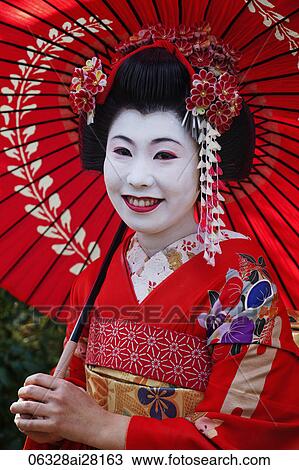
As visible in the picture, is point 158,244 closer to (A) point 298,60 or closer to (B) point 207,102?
(B) point 207,102

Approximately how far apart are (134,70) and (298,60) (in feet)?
1.51

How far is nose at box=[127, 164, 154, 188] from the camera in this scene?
2.12m

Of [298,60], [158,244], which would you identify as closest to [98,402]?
[158,244]

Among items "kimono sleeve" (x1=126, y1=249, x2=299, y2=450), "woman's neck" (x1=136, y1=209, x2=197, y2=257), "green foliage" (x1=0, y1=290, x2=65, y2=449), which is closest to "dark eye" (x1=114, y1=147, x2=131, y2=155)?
"woman's neck" (x1=136, y1=209, x2=197, y2=257)

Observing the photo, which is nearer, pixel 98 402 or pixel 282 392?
pixel 282 392

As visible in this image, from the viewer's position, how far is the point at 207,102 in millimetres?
2105

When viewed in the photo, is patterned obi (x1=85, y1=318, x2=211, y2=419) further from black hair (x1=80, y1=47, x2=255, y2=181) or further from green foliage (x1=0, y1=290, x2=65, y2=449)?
green foliage (x1=0, y1=290, x2=65, y2=449)

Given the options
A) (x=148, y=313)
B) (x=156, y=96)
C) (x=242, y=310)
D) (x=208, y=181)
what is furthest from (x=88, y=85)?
(x=242, y=310)

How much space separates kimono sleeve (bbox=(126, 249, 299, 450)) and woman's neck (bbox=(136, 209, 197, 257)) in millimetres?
226

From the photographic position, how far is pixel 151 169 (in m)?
2.13

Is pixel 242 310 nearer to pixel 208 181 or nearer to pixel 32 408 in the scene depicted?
pixel 208 181
